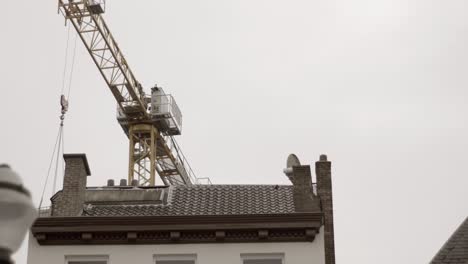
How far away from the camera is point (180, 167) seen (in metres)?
85.3

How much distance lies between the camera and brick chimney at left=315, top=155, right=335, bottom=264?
94.3ft

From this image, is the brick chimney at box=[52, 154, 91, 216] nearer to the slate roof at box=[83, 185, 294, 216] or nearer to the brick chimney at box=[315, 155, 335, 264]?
the slate roof at box=[83, 185, 294, 216]

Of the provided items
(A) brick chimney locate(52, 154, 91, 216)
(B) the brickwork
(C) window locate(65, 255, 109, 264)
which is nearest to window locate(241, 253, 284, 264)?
(B) the brickwork

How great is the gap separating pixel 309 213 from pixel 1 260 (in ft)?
66.8

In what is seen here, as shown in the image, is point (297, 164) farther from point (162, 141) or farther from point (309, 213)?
point (162, 141)

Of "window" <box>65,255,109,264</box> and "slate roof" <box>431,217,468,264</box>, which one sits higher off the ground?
"window" <box>65,255,109,264</box>

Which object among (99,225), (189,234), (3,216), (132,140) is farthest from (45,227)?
(132,140)

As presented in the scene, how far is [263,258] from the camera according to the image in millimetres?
26688

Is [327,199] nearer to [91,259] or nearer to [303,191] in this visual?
[303,191]

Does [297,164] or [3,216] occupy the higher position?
[297,164]

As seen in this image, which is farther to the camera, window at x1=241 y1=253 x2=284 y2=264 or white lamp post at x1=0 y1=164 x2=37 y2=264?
window at x1=241 y1=253 x2=284 y2=264

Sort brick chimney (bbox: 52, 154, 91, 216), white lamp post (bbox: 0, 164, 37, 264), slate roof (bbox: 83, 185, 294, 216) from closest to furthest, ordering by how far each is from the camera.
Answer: white lamp post (bbox: 0, 164, 37, 264), brick chimney (bbox: 52, 154, 91, 216), slate roof (bbox: 83, 185, 294, 216)

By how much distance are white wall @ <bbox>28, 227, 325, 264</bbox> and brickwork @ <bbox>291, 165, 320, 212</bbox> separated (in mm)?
1267

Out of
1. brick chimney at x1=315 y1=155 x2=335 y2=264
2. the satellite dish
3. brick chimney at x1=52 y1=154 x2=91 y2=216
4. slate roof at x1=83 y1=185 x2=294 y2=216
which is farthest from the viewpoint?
the satellite dish
